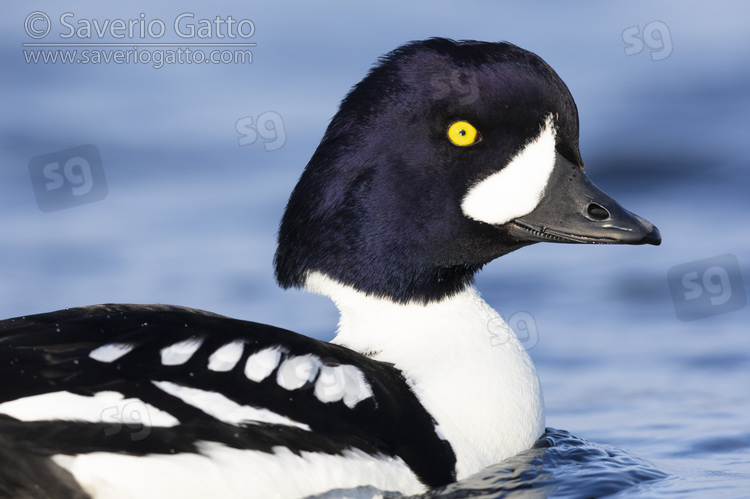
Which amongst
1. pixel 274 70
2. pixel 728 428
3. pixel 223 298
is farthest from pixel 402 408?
pixel 274 70

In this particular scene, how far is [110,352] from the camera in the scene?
378 cm

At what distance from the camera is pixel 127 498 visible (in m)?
3.66

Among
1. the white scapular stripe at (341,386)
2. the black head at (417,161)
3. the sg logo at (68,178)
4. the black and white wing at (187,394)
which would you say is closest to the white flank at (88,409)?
the black and white wing at (187,394)

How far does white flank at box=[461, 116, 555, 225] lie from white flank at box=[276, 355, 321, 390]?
94 centimetres

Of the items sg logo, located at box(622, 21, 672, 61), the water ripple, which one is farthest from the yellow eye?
sg logo, located at box(622, 21, 672, 61)

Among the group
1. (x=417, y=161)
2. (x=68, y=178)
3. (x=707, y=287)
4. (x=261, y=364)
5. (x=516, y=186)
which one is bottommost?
(x=261, y=364)

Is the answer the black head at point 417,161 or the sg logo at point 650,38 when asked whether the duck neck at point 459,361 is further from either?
the sg logo at point 650,38

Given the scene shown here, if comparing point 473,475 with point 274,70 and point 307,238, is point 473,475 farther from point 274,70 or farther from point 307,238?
point 274,70

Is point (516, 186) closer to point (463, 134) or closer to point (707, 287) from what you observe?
point (463, 134)

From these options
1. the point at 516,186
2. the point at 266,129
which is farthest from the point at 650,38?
the point at 516,186

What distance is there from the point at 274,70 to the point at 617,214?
586 centimetres

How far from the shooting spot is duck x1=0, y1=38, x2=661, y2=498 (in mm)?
3662

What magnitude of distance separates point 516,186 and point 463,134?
0.28 m

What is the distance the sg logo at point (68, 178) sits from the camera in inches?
326
